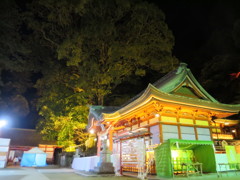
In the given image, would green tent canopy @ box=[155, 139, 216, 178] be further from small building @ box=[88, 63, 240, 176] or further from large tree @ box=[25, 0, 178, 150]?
large tree @ box=[25, 0, 178, 150]

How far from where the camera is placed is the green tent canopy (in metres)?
7.07

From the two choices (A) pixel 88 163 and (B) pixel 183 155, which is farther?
(A) pixel 88 163

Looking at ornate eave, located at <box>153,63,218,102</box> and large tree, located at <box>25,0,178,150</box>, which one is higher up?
large tree, located at <box>25,0,178,150</box>

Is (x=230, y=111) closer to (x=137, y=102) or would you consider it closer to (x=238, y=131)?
(x=137, y=102)

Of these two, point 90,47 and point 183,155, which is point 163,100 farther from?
point 90,47

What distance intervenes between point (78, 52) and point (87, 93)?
4051mm

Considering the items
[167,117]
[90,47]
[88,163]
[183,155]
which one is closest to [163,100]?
[167,117]

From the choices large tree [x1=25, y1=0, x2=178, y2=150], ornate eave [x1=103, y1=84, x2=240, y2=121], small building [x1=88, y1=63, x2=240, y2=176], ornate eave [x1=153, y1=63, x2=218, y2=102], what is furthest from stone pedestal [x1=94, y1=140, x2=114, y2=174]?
large tree [x1=25, y1=0, x2=178, y2=150]

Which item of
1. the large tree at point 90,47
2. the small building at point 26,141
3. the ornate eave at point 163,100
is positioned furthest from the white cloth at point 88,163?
the small building at point 26,141

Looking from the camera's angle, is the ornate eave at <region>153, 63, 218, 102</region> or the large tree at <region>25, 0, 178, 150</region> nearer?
the ornate eave at <region>153, 63, 218, 102</region>

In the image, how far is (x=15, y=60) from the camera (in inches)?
906

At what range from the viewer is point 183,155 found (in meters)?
9.10

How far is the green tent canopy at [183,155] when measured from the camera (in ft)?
23.2

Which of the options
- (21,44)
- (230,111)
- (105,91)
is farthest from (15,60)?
(230,111)
